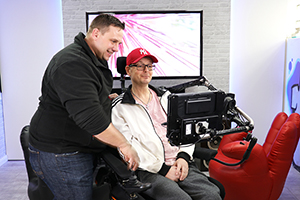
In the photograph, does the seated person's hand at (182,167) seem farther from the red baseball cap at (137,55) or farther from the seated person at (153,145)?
the red baseball cap at (137,55)

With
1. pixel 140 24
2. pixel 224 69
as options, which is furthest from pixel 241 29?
pixel 140 24

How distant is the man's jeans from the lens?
1.45m

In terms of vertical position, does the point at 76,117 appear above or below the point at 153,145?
above

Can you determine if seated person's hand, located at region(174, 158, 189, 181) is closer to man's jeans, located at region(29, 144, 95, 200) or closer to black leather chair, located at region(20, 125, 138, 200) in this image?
black leather chair, located at region(20, 125, 138, 200)

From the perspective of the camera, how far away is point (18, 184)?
317 centimetres

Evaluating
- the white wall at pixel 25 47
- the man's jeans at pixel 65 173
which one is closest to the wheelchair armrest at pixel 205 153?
the man's jeans at pixel 65 173

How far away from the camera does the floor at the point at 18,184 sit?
2.82 m

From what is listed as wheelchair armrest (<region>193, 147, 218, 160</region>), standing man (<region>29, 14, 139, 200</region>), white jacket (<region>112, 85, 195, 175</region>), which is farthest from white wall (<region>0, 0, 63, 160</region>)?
wheelchair armrest (<region>193, 147, 218, 160</region>)

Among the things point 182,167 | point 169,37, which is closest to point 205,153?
point 182,167

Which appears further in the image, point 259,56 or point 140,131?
point 259,56

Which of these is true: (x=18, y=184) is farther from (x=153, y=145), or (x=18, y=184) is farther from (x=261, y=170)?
(x=261, y=170)

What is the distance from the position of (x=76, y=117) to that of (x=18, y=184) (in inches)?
93.7

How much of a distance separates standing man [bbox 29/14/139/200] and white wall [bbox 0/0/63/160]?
260 centimetres

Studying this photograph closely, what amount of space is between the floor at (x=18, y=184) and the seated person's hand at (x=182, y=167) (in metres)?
1.43
